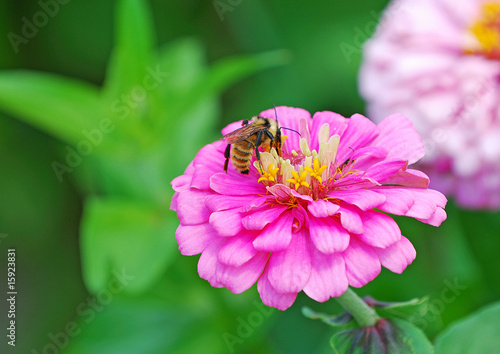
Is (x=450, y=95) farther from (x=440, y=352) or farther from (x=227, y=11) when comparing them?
(x=227, y=11)

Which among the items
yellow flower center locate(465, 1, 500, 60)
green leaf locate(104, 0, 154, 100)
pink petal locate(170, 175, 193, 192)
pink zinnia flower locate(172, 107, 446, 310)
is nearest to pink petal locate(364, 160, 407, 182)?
pink zinnia flower locate(172, 107, 446, 310)

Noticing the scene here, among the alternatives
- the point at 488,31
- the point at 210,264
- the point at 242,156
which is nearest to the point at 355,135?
the point at 242,156

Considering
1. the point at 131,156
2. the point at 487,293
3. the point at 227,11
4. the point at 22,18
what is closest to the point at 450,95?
the point at 487,293

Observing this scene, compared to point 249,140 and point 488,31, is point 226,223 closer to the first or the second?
point 249,140

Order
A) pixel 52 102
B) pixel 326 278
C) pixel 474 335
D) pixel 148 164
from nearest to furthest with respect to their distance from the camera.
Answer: pixel 326 278 < pixel 474 335 < pixel 52 102 < pixel 148 164

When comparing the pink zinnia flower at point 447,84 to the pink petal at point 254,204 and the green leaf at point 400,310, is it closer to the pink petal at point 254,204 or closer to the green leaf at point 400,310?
the green leaf at point 400,310
